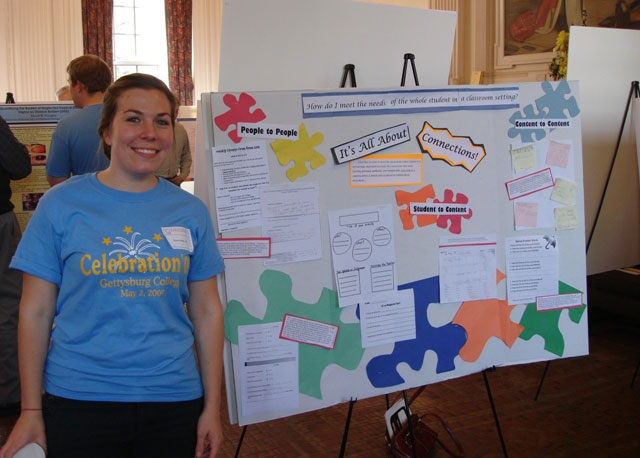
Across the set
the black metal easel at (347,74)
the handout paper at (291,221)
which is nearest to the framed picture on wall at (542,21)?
the black metal easel at (347,74)

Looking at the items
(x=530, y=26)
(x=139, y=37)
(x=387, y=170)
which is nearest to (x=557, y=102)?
(x=387, y=170)

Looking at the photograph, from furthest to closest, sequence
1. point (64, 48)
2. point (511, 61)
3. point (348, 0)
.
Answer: point (64, 48), point (511, 61), point (348, 0)

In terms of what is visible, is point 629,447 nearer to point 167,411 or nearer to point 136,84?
A: point 167,411

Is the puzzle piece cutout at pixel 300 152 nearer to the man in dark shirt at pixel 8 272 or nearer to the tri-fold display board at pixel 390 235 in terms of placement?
the tri-fold display board at pixel 390 235

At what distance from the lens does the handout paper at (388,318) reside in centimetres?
178

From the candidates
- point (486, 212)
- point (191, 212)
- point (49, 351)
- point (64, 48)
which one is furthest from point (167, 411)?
point (64, 48)

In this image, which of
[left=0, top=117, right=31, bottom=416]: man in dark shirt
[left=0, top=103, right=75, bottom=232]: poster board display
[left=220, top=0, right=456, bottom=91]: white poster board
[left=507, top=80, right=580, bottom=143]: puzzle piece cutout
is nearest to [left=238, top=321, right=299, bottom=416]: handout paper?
[left=220, top=0, right=456, bottom=91]: white poster board

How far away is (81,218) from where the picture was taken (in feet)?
4.17

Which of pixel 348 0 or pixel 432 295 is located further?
pixel 348 0

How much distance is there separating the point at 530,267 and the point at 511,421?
47.3 inches

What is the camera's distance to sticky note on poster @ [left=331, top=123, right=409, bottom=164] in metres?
1.73

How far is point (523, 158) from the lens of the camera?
192cm

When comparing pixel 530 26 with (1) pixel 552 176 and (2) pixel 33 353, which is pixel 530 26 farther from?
(2) pixel 33 353

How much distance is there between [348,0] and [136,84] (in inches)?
37.7
